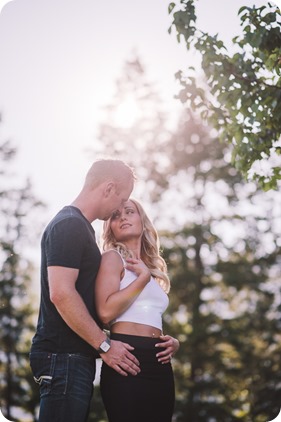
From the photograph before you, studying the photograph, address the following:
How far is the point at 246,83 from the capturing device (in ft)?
12.9

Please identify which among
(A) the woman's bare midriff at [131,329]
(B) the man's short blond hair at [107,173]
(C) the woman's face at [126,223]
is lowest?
(A) the woman's bare midriff at [131,329]

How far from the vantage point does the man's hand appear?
2768mm

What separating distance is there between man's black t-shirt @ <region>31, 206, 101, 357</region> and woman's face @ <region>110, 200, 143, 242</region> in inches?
17.4

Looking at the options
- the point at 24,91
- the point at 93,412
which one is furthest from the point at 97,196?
the point at 93,412

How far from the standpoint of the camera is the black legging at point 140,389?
2824mm

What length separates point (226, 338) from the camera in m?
14.0

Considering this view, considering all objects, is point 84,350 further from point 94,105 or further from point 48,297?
point 94,105

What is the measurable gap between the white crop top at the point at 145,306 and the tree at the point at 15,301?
10.2 m

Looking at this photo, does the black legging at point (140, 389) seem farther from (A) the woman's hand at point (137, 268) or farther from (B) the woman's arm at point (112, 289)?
(A) the woman's hand at point (137, 268)

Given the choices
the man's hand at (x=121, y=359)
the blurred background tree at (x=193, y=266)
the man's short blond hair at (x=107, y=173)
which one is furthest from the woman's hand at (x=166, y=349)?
the blurred background tree at (x=193, y=266)

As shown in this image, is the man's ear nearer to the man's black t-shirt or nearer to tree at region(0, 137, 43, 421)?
the man's black t-shirt

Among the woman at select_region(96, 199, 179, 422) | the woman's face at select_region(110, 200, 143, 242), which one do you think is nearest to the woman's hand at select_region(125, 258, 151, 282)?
the woman at select_region(96, 199, 179, 422)

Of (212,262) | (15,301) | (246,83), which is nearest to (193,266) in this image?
(212,262)

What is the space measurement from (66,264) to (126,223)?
0.71 metres
